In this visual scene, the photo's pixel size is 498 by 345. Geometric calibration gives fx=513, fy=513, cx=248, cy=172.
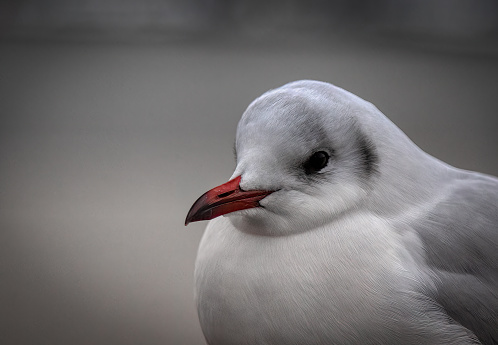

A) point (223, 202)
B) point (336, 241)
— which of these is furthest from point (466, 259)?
point (223, 202)

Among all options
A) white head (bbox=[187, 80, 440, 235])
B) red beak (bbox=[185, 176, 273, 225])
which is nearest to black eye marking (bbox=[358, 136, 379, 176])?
white head (bbox=[187, 80, 440, 235])

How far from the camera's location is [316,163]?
557 mm

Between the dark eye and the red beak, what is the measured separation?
0.21ft

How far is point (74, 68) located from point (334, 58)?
0.69m

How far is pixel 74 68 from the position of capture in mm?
1381

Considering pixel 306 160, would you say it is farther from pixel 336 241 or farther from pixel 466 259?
pixel 466 259

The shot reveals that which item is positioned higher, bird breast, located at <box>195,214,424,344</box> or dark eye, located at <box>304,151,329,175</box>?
dark eye, located at <box>304,151,329,175</box>

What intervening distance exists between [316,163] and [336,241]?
87 millimetres

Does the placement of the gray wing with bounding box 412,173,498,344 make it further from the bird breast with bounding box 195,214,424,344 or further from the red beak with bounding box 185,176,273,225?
the red beak with bounding box 185,176,273,225

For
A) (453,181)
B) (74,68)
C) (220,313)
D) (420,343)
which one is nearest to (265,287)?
(220,313)

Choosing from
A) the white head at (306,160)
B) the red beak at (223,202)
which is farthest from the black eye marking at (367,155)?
the red beak at (223,202)

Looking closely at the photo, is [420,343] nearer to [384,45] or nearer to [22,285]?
[22,285]

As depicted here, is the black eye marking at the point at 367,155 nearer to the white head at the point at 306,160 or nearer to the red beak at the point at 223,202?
the white head at the point at 306,160

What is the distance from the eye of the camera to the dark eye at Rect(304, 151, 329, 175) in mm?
555
